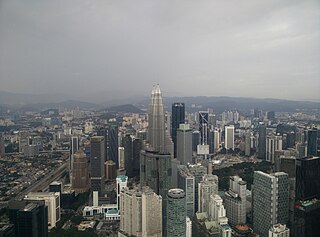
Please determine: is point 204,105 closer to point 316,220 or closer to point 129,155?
point 129,155

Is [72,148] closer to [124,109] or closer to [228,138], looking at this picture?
[124,109]

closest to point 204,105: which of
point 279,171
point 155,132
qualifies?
point 155,132

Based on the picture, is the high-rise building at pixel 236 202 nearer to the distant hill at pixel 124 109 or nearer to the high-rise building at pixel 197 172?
the high-rise building at pixel 197 172

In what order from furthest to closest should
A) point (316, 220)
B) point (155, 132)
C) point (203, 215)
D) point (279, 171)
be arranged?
point (155, 132)
point (279, 171)
point (203, 215)
point (316, 220)

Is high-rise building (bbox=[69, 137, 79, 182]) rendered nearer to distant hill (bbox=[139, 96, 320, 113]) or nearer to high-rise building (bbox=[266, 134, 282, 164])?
distant hill (bbox=[139, 96, 320, 113])

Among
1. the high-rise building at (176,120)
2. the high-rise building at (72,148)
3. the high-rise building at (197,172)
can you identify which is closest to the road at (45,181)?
the high-rise building at (72,148)

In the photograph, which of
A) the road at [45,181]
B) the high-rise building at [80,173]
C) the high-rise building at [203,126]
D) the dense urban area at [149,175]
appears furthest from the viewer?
the high-rise building at [203,126]

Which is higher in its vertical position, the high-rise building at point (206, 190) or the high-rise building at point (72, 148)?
the high-rise building at point (72, 148)

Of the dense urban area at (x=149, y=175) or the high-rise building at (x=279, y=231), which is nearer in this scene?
the dense urban area at (x=149, y=175)

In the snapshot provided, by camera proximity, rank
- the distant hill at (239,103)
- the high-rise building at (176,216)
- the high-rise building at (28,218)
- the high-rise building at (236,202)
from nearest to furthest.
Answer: the high-rise building at (28,218) → the high-rise building at (176,216) → the distant hill at (239,103) → the high-rise building at (236,202)
